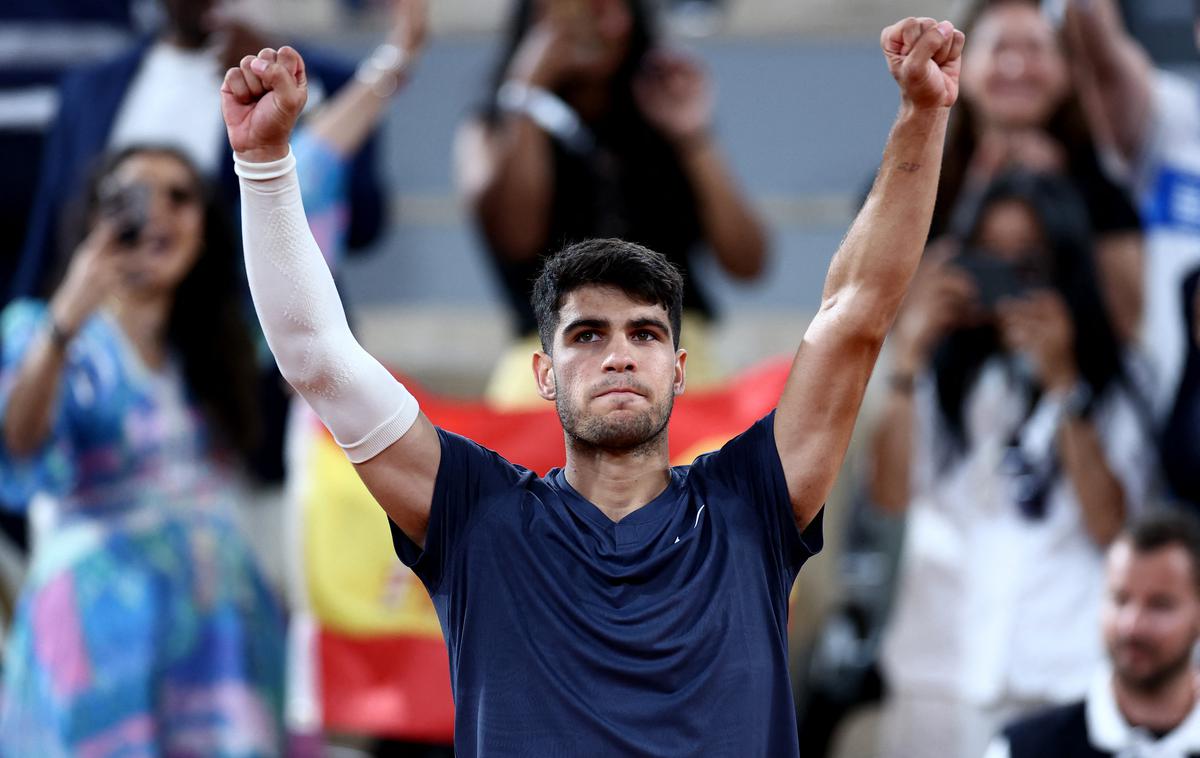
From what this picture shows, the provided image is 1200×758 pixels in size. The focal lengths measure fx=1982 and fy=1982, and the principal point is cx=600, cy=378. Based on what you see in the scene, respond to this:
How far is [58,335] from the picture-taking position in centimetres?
463

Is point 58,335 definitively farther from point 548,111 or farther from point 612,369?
point 612,369

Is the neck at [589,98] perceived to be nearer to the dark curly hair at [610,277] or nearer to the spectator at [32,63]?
the spectator at [32,63]

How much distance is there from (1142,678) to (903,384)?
42.3 inches

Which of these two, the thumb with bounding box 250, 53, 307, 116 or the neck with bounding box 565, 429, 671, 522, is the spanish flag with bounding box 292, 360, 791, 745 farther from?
the thumb with bounding box 250, 53, 307, 116

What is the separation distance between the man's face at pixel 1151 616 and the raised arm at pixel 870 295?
5.78 feet

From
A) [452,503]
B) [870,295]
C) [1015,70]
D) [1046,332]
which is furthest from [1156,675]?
[452,503]

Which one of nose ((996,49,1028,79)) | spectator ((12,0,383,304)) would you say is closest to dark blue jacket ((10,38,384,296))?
spectator ((12,0,383,304))

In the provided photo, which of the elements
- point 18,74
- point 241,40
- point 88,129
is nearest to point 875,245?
point 241,40

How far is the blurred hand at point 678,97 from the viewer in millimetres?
5316

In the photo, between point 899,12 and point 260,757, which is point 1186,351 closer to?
point 260,757

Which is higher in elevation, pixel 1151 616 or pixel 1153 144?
pixel 1153 144

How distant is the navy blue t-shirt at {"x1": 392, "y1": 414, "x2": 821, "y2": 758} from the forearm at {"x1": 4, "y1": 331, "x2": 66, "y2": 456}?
1.96m

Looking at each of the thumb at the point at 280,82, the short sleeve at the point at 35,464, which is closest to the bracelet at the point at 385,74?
the short sleeve at the point at 35,464

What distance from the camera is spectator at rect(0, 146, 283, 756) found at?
4.59 m
